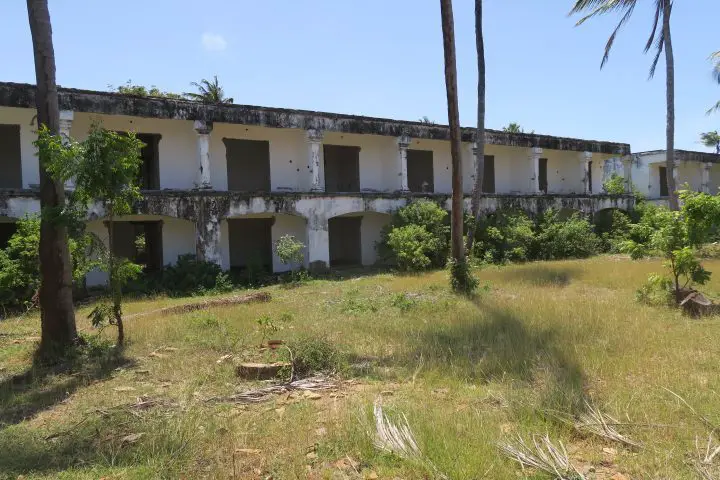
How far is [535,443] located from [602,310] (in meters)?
5.63

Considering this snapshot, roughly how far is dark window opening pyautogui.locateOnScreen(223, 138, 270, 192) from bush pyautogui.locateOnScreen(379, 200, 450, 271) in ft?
13.3

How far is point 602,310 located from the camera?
336 inches

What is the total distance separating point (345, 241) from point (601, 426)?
50.3 ft

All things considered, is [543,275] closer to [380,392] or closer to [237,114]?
[237,114]

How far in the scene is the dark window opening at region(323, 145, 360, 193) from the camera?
18.3m

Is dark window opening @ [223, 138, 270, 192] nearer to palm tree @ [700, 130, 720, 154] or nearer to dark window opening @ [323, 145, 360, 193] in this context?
dark window opening @ [323, 145, 360, 193]

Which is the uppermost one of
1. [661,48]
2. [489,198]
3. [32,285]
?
[661,48]

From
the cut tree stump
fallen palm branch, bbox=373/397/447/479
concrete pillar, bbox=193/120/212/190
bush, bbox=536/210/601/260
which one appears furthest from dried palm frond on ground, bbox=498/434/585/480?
bush, bbox=536/210/601/260

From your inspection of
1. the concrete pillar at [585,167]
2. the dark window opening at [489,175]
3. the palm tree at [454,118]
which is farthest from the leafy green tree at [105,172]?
the concrete pillar at [585,167]

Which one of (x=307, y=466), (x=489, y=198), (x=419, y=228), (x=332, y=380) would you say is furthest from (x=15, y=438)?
(x=489, y=198)

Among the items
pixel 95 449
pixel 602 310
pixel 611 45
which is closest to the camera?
pixel 95 449

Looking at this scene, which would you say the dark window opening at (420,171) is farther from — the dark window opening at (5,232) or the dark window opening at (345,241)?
the dark window opening at (5,232)

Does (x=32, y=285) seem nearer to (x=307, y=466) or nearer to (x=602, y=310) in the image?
(x=307, y=466)

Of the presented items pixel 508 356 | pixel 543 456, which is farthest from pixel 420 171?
pixel 543 456
